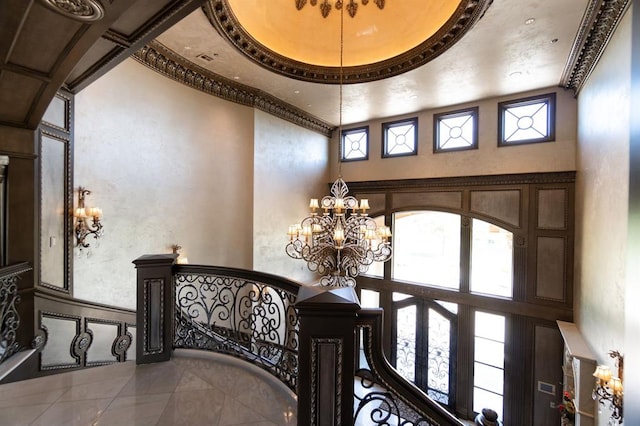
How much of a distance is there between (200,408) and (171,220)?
3.38 m

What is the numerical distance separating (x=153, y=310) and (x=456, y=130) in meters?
6.69

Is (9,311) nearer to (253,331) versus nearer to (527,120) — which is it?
(253,331)

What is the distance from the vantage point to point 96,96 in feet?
13.5

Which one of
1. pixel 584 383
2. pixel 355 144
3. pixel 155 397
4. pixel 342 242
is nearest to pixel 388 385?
pixel 155 397

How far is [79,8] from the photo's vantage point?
203 cm

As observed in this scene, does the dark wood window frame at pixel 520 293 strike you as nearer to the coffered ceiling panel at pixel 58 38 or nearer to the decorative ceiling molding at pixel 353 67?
the decorative ceiling molding at pixel 353 67

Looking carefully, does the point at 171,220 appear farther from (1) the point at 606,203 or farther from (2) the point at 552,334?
(2) the point at 552,334

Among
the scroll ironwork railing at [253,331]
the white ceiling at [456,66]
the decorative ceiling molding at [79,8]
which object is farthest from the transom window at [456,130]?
the decorative ceiling molding at [79,8]

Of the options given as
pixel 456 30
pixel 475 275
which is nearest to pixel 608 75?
pixel 456 30

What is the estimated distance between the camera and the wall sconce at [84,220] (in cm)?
389

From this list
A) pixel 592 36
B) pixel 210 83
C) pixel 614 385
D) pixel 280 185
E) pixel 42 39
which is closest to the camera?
pixel 42 39

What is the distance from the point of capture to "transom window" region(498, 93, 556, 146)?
5.79 m

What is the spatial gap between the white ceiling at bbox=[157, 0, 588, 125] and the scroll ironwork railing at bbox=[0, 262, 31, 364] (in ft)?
11.2

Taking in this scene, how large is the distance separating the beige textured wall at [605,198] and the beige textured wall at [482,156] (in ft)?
1.92
